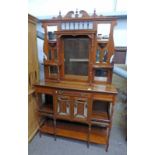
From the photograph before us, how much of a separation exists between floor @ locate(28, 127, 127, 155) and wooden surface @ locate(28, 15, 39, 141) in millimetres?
182

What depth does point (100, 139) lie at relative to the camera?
1.96 m

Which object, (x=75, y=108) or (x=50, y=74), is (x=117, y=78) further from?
(x=50, y=74)

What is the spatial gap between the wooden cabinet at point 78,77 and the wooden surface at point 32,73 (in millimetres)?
94

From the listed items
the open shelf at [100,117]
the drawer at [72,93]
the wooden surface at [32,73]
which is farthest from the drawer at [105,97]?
the wooden surface at [32,73]

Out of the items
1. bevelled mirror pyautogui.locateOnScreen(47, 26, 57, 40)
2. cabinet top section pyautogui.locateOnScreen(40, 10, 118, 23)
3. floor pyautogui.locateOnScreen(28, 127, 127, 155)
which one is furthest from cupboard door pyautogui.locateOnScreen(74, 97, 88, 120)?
cabinet top section pyautogui.locateOnScreen(40, 10, 118, 23)

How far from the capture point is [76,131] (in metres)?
2.12

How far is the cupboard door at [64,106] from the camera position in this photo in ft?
6.12

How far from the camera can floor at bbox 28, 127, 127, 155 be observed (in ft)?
6.08

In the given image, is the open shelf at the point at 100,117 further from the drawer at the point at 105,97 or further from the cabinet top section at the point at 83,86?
the cabinet top section at the point at 83,86

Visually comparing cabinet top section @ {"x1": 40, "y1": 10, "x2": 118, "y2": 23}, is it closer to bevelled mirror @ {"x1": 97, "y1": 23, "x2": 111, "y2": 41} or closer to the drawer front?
bevelled mirror @ {"x1": 97, "y1": 23, "x2": 111, "y2": 41}
